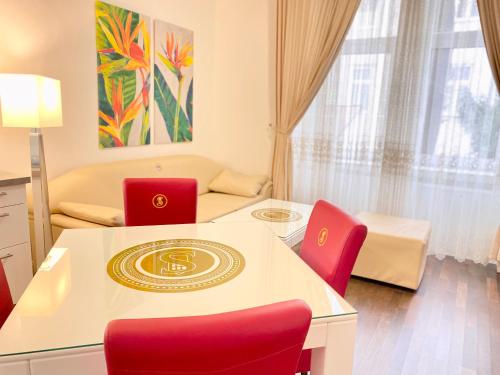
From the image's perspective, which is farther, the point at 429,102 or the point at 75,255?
the point at 429,102

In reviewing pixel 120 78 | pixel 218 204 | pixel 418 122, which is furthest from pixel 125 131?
pixel 418 122

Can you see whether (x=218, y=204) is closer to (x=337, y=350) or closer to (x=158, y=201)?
(x=158, y=201)

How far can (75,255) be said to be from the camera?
1.42 metres

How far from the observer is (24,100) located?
83.6 inches

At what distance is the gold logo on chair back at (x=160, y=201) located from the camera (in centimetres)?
212

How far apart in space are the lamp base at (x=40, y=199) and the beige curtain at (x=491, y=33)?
3.50 m

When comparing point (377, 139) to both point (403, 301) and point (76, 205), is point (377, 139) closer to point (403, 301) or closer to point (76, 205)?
point (403, 301)

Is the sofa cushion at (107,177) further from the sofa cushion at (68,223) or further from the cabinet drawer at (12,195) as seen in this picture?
the cabinet drawer at (12,195)

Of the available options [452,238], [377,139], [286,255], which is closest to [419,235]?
[452,238]

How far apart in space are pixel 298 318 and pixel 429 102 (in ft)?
11.0

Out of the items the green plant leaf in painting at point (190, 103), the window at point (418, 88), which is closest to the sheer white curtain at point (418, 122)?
the window at point (418, 88)

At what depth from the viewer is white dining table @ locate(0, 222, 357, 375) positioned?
900 mm

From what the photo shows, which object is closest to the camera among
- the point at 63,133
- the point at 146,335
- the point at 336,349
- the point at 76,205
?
the point at 146,335

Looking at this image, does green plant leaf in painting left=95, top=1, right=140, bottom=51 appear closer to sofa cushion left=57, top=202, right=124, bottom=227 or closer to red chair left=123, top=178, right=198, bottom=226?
sofa cushion left=57, top=202, right=124, bottom=227
